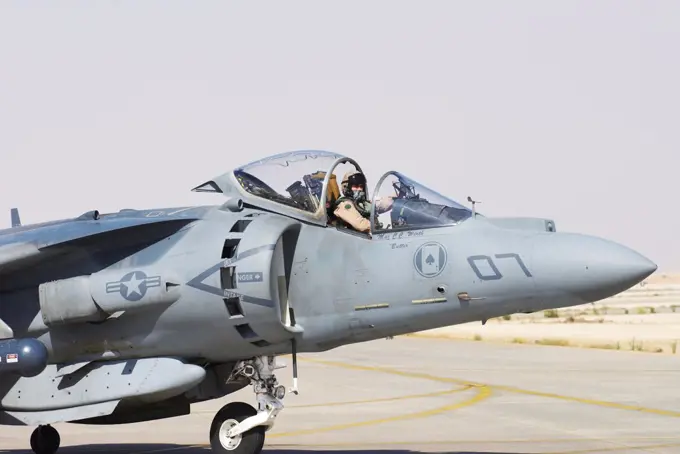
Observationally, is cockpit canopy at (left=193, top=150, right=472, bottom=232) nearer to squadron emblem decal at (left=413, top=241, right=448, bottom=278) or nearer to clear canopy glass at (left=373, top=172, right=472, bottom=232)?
clear canopy glass at (left=373, top=172, right=472, bottom=232)

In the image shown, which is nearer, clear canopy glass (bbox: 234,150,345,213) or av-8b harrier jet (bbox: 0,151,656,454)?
av-8b harrier jet (bbox: 0,151,656,454)

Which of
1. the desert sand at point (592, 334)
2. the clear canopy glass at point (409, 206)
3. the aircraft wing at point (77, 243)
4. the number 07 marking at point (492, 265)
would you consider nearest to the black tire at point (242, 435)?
the aircraft wing at point (77, 243)

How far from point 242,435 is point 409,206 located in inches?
113

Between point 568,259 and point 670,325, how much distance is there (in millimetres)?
36206

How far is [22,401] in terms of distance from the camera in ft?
37.9

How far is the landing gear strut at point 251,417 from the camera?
11.6 meters

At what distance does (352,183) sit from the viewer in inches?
458

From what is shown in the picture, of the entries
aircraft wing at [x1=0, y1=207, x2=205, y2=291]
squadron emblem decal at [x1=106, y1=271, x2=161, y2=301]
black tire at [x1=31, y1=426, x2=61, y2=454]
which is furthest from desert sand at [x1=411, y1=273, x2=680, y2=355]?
squadron emblem decal at [x1=106, y1=271, x2=161, y2=301]

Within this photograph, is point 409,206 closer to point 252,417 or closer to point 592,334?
point 252,417

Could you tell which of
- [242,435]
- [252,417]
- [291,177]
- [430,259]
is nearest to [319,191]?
[291,177]

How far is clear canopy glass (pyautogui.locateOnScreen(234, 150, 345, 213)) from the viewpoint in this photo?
11531 millimetres

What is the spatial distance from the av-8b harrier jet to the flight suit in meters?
0.04

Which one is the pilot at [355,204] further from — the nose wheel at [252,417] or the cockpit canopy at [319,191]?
the nose wheel at [252,417]

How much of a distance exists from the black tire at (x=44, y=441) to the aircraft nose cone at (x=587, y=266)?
6.47m
